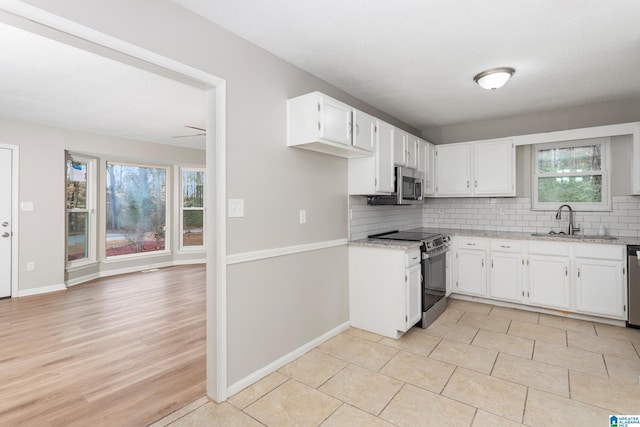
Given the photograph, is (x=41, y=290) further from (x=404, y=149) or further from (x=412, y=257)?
(x=404, y=149)

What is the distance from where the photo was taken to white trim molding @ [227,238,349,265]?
2.32 m

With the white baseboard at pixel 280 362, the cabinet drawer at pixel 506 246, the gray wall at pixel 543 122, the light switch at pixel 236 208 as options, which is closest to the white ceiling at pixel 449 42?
the gray wall at pixel 543 122

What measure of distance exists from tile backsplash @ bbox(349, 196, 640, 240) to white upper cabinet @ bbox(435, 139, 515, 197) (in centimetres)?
35

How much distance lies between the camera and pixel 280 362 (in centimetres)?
263

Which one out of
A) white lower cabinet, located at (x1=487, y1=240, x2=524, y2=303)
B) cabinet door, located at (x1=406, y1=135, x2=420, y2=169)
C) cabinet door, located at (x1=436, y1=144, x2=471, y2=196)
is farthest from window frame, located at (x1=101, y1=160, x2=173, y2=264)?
white lower cabinet, located at (x1=487, y1=240, x2=524, y2=303)

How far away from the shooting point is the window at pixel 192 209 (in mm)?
7164

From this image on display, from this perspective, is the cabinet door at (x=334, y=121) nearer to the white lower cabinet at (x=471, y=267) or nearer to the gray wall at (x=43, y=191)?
the white lower cabinet at (x=471, y=267)

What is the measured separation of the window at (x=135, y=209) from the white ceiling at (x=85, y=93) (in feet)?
4.16

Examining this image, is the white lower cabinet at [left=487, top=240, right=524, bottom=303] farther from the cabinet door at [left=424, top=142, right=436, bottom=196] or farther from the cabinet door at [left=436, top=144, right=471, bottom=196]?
the cabinet door at [left=424, top=142, right=436, bottom=196]

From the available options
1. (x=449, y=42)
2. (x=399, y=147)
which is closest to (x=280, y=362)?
(x=399, y=147)

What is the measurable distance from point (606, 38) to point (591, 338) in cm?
265

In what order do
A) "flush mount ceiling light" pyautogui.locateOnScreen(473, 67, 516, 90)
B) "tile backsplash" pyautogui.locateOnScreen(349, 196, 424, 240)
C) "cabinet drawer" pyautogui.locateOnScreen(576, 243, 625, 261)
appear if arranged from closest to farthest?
"flush mount ceiling light" pyautogui.locateOnScreen(473, 67, 516, 90) < "cabinet drawer" pyautogui.locateOnScreen(576, 243, 625, 261) < "tile backsplash" pyautogui.locateOnScreen(349, 196, 424, 240)

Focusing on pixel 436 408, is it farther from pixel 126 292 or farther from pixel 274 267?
pixel 126 292

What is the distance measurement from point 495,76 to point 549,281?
95.4 inches
